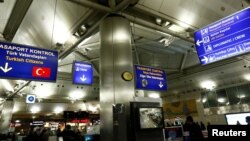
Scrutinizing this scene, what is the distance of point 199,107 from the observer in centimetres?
1562

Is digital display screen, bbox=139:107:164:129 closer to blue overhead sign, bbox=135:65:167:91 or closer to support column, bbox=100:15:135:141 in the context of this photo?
support column, bbox=100:15:135:141

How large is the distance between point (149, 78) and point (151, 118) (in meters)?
3.54

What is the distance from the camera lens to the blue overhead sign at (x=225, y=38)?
205 inches

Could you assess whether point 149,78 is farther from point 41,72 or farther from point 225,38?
point 41,72

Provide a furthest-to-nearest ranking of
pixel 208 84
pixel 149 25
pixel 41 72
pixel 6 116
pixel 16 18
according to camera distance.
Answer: pixel 6 116
pixel 208 84
pixel 16 18
pixel 149 25
pixel 41 72

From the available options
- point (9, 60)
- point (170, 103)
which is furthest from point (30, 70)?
point (170, 103)

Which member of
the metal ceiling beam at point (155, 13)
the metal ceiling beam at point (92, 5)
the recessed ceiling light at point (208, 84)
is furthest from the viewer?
the recessed ceiling light at point (208, 84)

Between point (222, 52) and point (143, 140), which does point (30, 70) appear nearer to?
point (143, 140)

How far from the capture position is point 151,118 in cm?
481

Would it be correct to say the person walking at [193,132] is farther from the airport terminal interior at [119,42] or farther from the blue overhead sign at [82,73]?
the blue overhead sign at [82,73]

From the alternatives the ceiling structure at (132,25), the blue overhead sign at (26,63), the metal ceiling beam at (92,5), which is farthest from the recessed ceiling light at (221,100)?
the blue overhead sign at (26,63)

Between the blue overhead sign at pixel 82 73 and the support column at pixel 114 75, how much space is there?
9.50 feet

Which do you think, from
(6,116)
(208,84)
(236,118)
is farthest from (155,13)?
(6,116)

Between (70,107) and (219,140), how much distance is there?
722 inches
